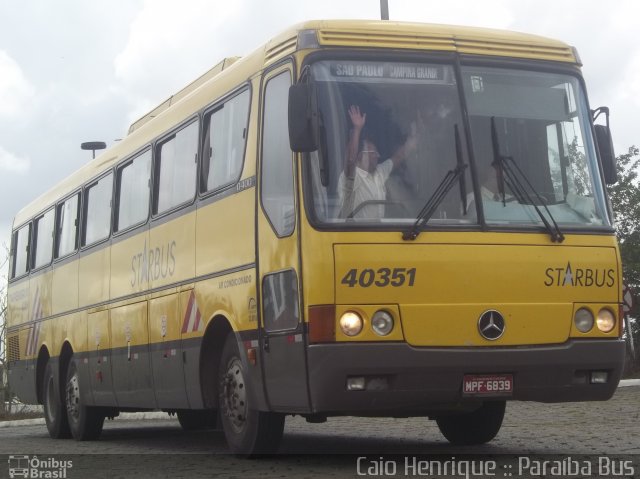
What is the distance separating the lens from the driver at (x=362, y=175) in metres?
10.6

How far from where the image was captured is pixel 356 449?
536 inches

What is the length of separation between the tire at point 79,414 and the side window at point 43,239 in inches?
107

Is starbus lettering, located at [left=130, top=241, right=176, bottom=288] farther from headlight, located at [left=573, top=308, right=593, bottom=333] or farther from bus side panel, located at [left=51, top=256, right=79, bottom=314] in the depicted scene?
headlight, located at [left=573, top=308, right=593, bottom=333]

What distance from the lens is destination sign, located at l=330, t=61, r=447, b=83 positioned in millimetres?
10922

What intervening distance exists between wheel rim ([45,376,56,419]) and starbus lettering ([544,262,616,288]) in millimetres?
10176

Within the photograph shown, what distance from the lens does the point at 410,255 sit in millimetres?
10523

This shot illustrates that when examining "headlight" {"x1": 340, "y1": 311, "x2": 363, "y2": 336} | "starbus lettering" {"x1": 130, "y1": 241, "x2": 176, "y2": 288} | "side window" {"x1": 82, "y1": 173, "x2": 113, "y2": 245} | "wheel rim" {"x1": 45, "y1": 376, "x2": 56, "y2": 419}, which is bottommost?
"headlight" {"x1": 340, "y1": 311, "x2": 363, "y2": 336}

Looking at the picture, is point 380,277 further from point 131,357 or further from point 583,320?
point 131,357

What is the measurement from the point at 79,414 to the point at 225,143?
6757 millimetres

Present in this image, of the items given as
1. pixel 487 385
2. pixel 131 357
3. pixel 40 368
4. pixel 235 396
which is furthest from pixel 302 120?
pixel 40 368

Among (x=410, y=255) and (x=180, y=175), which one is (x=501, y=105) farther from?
(x=180, y=175)

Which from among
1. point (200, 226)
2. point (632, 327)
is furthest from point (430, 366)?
point (632, 327)

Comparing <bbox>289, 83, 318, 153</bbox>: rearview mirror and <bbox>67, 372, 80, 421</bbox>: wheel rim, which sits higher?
<bbox>289, 83, 318, 153</bbox>: rearview mirror

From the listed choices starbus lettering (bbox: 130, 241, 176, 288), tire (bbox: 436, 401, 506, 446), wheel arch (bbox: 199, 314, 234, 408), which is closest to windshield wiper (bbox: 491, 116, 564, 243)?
Answer: tire (bbox: 436, 401, 506, 446)
